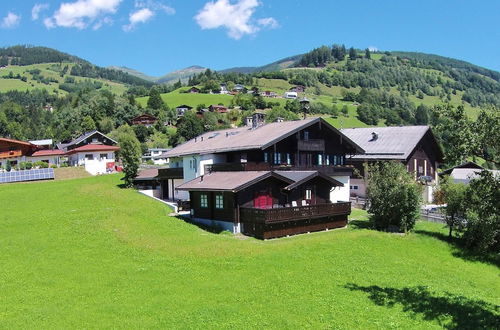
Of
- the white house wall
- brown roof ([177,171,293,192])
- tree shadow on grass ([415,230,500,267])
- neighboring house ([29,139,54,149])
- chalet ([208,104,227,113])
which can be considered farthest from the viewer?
chalet ([208,104,227,113])

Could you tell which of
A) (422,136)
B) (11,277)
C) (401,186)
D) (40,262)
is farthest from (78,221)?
(422,136)

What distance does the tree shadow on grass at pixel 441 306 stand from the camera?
752 inches

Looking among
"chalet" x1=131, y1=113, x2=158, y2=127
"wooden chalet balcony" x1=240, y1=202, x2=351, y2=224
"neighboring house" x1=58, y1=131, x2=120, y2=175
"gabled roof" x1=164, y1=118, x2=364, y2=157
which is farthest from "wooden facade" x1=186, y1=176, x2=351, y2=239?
"chalet" x1=131, y1=113, x2=158, y2=127

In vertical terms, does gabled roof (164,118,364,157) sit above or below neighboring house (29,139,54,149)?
below

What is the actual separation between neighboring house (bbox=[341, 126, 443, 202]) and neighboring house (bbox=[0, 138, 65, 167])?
159 feet

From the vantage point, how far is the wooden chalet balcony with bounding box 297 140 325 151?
44.1 m

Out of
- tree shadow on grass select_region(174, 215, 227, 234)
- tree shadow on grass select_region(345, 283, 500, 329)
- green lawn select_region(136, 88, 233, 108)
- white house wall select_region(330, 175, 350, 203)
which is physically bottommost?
tree shadow on grass select_region(345, 283, 500, 329)

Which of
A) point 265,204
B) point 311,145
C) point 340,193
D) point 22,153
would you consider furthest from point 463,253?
point 22,153

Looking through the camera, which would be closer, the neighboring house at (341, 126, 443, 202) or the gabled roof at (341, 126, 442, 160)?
the neighboring house at (341, 126, 443, 202)

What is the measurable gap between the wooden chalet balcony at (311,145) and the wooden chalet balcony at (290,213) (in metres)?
8.68

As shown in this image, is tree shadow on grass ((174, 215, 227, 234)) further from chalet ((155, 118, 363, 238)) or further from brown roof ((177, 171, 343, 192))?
brown roof ((177, 171, 343, 192))

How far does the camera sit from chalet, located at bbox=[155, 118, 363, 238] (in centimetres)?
3416

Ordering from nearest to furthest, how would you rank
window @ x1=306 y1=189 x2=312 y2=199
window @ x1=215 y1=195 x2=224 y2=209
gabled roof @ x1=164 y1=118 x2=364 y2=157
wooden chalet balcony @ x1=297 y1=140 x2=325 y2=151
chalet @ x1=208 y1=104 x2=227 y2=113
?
window @ x1=215 y1=195 x2=224 y2=209 < window @ x1=306 y1=189 x2=312 y2=199 < gabled roof @ x1=164 y1=118 x2=364 y2=157 < wooden chalet balcony @ x1=297 y1=140 x2=325 y2=151 < chalet @ x1=208 y1=104 x2=227 y2=113

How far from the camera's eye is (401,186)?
34.5 meters
